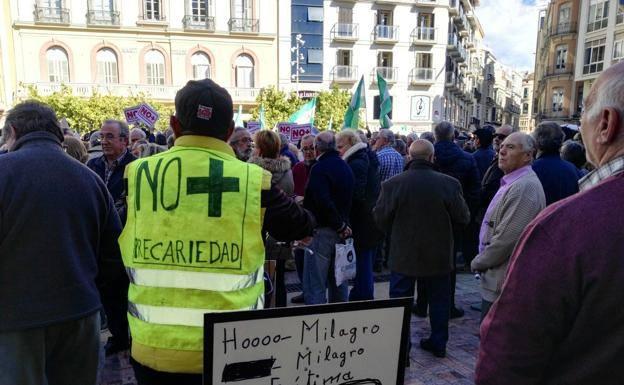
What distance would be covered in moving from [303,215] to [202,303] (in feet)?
1.94

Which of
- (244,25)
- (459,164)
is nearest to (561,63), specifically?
(244,25)

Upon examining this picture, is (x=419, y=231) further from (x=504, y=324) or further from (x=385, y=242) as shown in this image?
(x=385, y=242)

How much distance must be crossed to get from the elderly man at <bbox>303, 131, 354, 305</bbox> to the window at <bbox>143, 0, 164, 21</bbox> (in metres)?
28.8

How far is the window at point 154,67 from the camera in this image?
2920cm

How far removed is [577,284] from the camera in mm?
1149

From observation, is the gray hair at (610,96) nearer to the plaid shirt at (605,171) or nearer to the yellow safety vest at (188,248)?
the plaid shirt at (605,171)

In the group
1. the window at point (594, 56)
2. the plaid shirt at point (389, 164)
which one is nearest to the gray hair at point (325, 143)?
the plaid shirt at point (389, 164)

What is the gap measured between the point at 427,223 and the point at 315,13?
32.5 meters

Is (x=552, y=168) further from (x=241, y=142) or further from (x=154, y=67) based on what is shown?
(x=154, y=67)

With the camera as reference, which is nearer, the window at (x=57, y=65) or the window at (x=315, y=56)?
the window at (x=57, y=65)

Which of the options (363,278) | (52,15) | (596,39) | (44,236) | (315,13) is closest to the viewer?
(44,236)

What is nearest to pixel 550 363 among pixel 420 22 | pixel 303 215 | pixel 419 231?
pixel 303 215

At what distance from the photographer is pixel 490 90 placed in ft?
239

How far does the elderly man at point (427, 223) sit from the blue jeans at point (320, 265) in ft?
2.14
